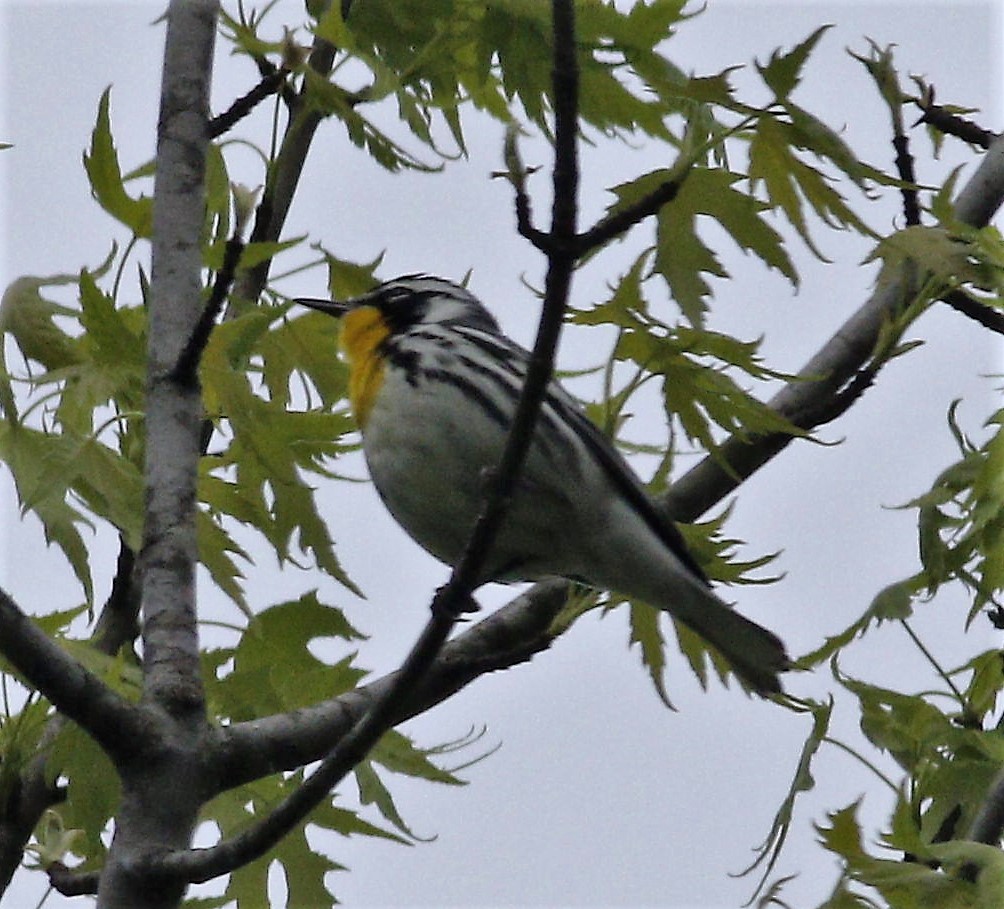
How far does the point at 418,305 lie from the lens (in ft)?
12.7

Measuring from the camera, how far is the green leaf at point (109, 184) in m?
2.47

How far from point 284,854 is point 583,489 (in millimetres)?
988

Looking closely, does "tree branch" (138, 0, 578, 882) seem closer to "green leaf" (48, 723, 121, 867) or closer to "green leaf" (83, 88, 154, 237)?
"green leaf" (48, 723, 121, 867)

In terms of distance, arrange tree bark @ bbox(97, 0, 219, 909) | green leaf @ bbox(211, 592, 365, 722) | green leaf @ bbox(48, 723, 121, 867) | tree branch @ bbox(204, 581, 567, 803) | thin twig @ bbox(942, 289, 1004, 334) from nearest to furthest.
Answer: tree bark @ bbox(97, 0, 219, 909) → tree branch @ bbox(204, 581, 567, 803) → green leaf @ bbox(48, 723, 121, 867) → green leaf @ bbox(211, 592, 365, 722) → thin twig @ bbox(942, 289, 1004, 334)

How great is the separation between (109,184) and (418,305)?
135cm

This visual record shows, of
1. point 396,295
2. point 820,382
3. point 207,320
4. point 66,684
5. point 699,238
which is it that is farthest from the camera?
point 396,295

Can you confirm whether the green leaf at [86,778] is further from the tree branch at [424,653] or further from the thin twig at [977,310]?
the thin twig at [977,310]

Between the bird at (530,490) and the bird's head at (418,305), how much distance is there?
0.15 meters

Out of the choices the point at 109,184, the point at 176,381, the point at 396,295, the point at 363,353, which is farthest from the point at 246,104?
the point at 396,295

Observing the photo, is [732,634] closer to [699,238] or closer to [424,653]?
[699,238]

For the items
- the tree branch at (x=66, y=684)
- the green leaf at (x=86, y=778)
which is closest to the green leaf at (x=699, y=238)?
the tree branch at (x=66, y=684)

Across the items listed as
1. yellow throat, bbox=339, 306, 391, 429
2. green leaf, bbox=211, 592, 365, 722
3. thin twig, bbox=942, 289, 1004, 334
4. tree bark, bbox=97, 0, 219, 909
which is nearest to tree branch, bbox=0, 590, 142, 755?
tree bark, bbox=97, 0, 219, 909

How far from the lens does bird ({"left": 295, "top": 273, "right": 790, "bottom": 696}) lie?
3.17m

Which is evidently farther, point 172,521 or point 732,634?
point 732,634
